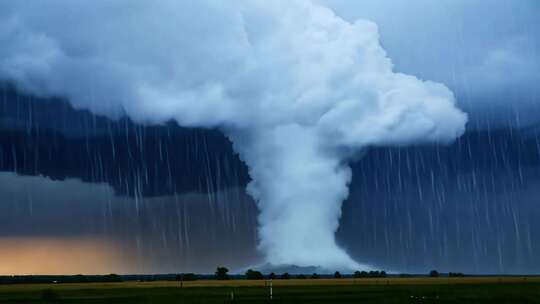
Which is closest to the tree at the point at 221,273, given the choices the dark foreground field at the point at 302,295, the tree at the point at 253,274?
the tree at the point at 253,274

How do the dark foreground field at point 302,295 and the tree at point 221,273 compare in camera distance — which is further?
the tree at point 221,273

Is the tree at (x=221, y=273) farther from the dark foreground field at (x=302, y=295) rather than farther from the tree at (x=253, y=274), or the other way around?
the dark foreground field at (x=302, y=295)

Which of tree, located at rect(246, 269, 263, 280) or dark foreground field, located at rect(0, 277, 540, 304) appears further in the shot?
tree, located at rect(246, 269, 263, 280)

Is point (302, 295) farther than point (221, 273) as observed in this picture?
No

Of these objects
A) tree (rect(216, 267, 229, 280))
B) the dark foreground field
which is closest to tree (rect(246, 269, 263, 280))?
tree (rect(216, 267, 229, 280))

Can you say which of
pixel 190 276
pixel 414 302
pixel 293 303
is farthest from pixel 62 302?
pixel 190 276

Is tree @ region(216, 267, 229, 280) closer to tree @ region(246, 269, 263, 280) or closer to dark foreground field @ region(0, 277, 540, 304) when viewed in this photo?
tree @ region(246, 269, 263, 280)

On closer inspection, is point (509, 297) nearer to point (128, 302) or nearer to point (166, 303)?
point (166, 303)

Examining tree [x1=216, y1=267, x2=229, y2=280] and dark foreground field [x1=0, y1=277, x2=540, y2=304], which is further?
tree [x1=216, y1=267, x2=229, y2=280]

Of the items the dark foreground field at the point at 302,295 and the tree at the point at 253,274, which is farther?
the tree at the point at 253,274

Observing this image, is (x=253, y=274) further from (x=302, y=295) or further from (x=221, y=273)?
(x=302, y=295)

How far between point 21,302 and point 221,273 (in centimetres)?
11841

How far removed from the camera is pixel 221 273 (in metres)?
170

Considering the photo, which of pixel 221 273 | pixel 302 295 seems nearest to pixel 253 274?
pixel 221 273
